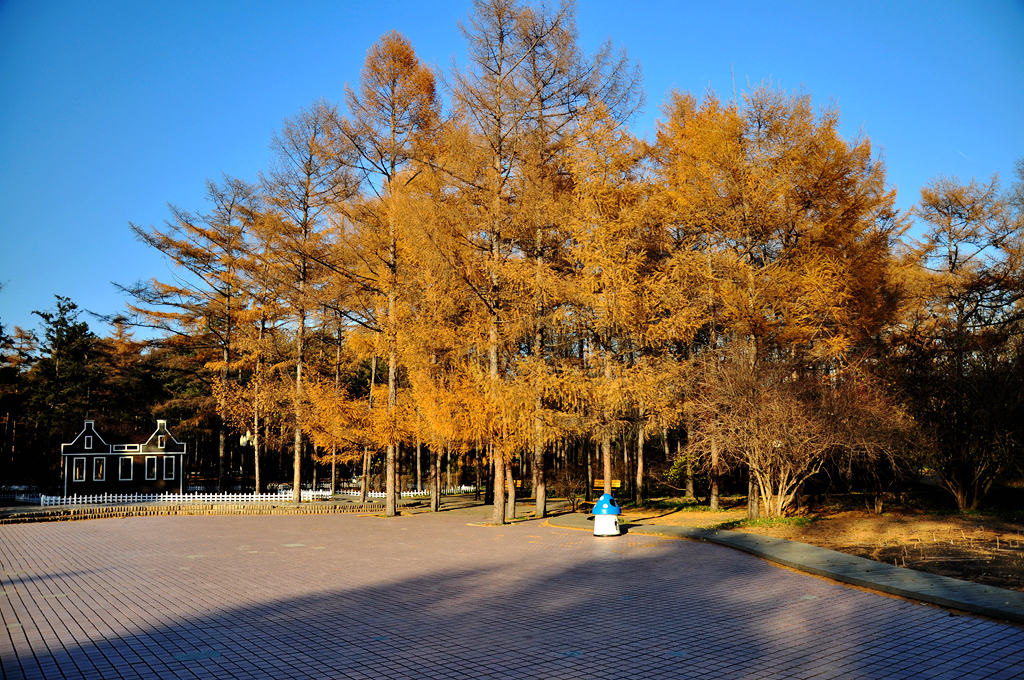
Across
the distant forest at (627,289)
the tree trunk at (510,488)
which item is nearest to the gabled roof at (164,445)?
the distant forest at (627,289)

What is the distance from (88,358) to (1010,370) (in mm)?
44668

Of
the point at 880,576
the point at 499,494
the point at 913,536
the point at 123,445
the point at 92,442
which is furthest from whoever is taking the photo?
the point at 123,445

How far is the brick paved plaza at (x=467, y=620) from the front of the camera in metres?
6.11

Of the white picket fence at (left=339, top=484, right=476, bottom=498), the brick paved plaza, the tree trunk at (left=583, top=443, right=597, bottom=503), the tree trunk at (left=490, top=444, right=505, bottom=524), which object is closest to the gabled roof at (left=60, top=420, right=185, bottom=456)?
the white picket fence at (left=339, top=484, right=476, bottom=498)

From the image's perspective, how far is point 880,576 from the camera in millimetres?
9742

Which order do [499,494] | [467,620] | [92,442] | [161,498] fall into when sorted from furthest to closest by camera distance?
[92,442] < [161,498] < [499,494] < [467,620]

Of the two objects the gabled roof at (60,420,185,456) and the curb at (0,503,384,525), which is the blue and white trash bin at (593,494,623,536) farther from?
the gabled roof at (60,420,185,456)

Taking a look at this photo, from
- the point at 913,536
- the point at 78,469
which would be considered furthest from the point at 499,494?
the point at 78,469

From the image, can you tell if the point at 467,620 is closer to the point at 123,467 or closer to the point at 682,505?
the point at 682,505

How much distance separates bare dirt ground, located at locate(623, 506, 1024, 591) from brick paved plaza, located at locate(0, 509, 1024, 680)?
85.0 inches

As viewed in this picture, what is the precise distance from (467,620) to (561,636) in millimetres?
1217

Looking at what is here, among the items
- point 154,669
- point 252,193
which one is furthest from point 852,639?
point 252,193

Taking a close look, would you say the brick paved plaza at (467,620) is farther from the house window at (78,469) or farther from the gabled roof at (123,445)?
the house window at (78,469)

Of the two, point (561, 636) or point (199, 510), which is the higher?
point (561, 636)
